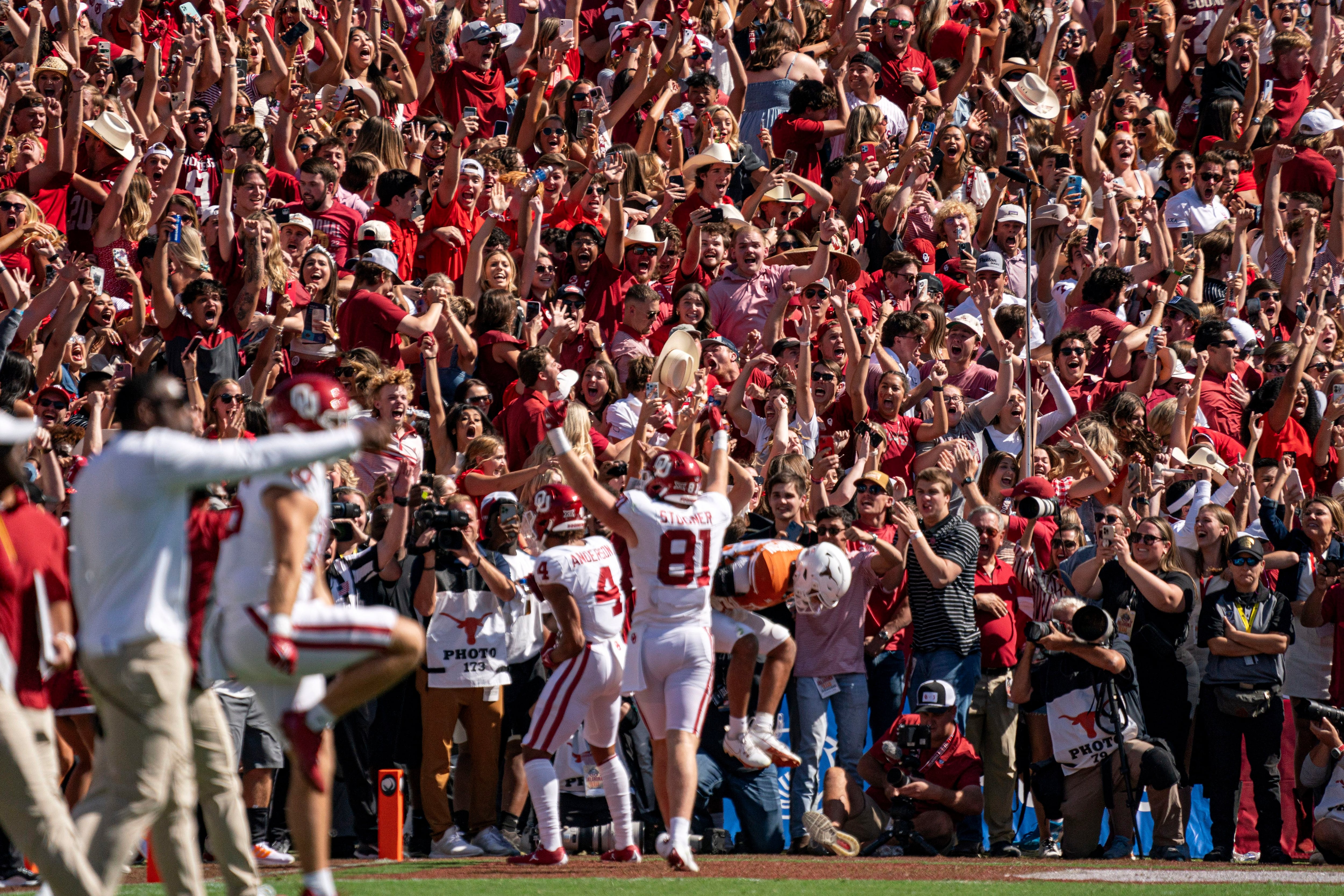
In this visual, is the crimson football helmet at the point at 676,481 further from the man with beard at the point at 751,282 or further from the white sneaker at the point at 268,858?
the man with beard at the point at 751,282

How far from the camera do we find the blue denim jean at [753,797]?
10656mm

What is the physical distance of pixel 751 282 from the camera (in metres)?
13.7

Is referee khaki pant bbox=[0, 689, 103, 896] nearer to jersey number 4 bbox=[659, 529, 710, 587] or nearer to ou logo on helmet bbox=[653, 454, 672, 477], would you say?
jersey number 4 bbox=[659, 529, 710, 587]

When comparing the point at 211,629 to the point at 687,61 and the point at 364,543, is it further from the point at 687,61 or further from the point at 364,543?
the point at 687,61

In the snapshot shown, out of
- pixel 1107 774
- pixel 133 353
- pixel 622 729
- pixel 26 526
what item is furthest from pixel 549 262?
pixel 26 526

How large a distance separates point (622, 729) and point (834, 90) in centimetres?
699

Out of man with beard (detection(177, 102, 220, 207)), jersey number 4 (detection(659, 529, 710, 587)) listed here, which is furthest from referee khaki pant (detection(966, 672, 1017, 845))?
man with beard (detection(177, 102, 220, 207))

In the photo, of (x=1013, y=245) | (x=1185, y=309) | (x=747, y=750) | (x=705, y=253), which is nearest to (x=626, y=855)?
(x=747, y=750)

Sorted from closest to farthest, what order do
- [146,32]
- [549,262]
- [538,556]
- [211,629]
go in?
[211,629] < [538,556] < [549,262] < [146,32]

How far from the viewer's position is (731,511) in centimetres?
978

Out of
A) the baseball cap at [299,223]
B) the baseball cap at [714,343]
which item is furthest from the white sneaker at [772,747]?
the baseball cap at [299,223]

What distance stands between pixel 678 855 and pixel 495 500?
8.21 feet

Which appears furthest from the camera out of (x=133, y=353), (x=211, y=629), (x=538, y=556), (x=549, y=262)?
(x=549, y=262)

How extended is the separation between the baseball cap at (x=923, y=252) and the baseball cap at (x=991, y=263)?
688 millimetres
